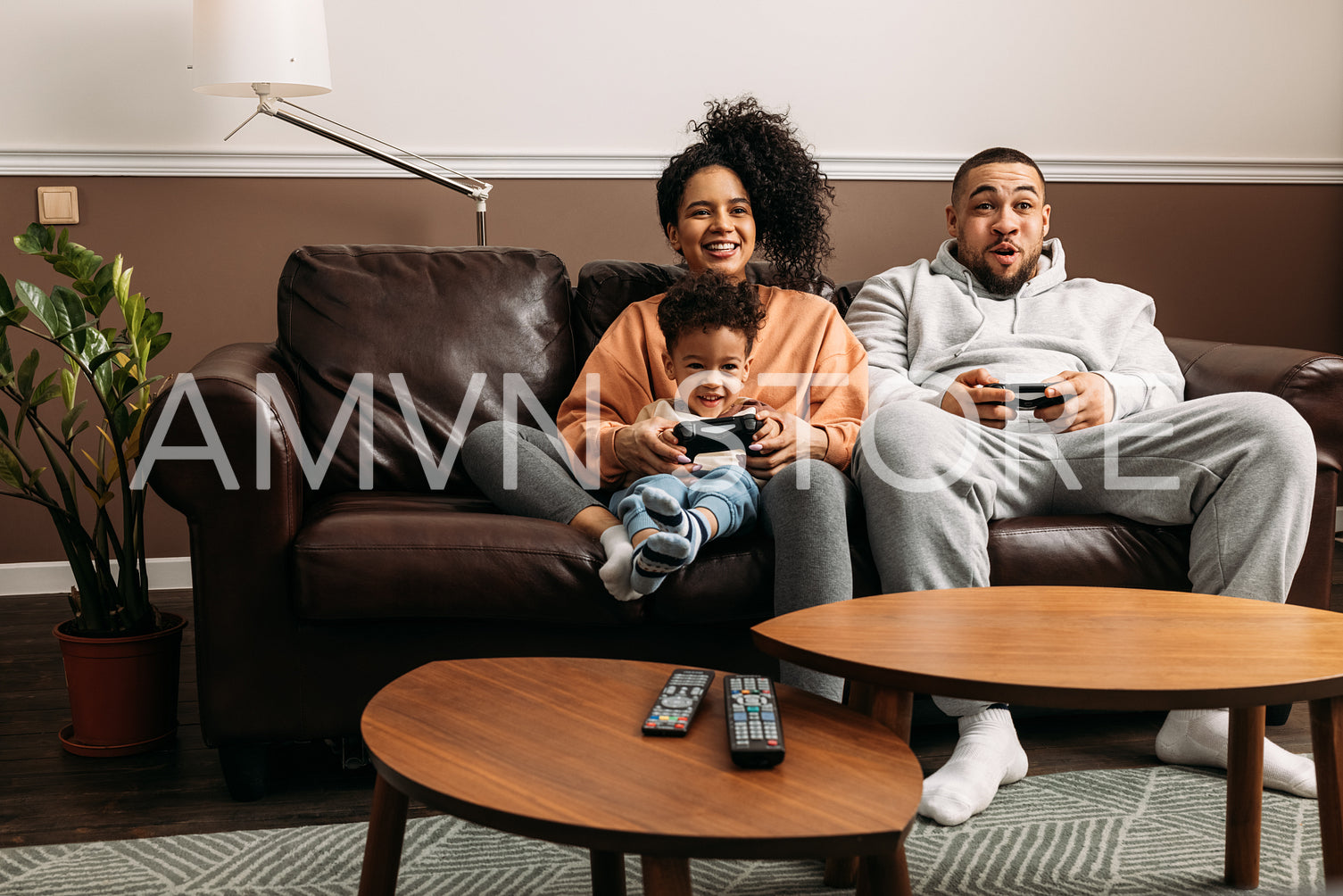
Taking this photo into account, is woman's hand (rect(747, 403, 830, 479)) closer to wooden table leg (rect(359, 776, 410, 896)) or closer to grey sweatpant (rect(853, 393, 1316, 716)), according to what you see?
grey sweatpant (rect(853, 393, 1316, 716))

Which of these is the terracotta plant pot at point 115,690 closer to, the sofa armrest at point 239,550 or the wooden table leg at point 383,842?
the sofa armrest at point 239,550

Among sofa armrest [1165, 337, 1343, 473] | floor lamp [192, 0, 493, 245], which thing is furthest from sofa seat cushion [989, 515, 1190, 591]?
floor lamp [192, 0, 493, 245]

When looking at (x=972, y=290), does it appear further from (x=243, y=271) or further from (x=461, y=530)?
(x=243, y=271)

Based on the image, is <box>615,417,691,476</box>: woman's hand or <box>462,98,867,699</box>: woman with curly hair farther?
<box>615,417,691,476</box>: woman's hand

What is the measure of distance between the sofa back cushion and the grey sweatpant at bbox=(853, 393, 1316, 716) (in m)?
0.74

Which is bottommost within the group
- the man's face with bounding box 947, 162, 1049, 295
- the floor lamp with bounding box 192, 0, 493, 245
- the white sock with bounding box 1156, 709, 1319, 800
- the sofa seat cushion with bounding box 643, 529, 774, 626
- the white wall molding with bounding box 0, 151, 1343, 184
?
the white sock with bounding box 1156, 709, 1319, 800

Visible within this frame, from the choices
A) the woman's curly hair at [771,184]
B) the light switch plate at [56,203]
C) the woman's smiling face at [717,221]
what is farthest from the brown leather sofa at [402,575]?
the light switch plate at [56,203]

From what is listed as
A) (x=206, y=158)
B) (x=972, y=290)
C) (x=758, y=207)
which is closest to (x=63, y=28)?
(x=206, y=158)

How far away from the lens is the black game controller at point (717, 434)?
1722 mm

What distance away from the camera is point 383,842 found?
998 millimetres

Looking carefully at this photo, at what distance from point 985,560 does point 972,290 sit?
0.77m

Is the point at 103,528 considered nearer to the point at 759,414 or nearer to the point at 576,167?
A: the point at 759,414

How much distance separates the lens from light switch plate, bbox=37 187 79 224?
2.67m

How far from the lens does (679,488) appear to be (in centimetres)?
163
